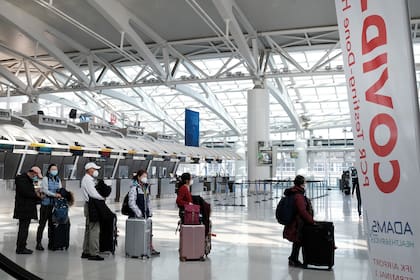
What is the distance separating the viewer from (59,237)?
25.1 feet

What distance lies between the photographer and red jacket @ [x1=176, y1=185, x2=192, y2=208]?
7055 millimetres

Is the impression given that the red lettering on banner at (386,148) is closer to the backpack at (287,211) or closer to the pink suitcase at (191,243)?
the backpack at (287,211)

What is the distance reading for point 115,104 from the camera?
44938 millimetres

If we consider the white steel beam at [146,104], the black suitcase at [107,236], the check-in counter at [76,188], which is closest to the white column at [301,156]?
the white steel beam at [146,104]

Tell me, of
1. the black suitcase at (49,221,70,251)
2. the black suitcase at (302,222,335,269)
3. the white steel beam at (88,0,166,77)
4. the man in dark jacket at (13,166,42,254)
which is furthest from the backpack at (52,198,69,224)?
the white steel beam at (88,0,166,77)

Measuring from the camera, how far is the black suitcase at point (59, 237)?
25.0 ft

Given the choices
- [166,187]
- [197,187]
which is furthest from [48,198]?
[197,187]

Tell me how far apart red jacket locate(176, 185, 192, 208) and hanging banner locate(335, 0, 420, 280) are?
16.3 feet

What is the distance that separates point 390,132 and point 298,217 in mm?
4650

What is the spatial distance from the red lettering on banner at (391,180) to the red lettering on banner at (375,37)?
599 millimetres

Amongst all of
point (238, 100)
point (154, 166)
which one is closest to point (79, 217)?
point (154, 166)

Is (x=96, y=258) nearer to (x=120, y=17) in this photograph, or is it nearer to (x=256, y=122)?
(x=120, y=17)

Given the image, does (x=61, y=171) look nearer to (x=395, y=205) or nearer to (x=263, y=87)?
(x=263, y=87)

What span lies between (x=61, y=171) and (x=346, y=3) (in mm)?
17109
